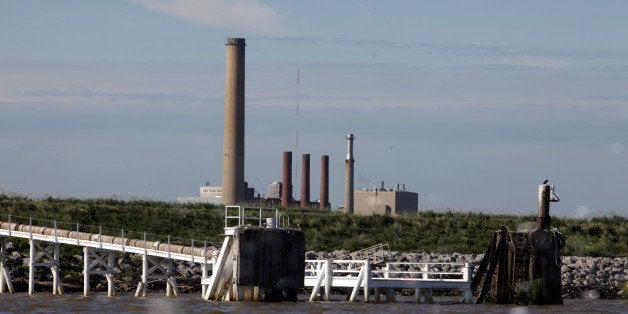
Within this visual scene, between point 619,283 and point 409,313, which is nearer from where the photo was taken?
point 409,313

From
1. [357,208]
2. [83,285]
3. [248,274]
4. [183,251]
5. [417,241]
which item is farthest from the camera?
[357,208]

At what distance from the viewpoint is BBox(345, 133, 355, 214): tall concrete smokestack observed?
12719 cm

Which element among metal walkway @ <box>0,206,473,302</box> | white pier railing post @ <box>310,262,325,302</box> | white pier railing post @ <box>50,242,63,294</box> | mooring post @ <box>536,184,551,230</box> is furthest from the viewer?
white pier railing post @ <box>50,242,63,294</box>

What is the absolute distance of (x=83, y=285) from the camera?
67.8 m

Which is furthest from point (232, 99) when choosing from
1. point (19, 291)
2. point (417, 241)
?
point (19, 291)

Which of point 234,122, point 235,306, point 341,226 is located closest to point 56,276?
point 235,306

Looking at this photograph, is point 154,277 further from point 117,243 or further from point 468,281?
point 468,281

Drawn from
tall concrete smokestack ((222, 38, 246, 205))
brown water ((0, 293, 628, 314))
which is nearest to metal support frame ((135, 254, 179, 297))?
brown water ((0, 293, 628, 314))

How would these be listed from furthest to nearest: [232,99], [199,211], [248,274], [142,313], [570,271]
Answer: [232,99]
[199,211]
[570,271]
[248,274]
[142,313]

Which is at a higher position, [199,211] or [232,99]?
[232,99]

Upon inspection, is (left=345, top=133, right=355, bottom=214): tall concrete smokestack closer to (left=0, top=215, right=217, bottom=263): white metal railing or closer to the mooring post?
(left=0, top=215, right=217, bottom=263): white metal railing

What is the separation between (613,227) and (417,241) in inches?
548

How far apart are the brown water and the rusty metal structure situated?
0.88 meters

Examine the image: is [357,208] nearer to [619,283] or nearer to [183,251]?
[619,283]
